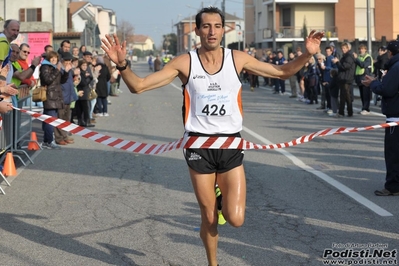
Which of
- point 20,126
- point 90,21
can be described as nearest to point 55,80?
point 20,126

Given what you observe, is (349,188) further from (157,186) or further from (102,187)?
(102,187)

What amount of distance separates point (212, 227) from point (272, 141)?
9.42m

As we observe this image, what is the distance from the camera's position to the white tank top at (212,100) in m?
5.62

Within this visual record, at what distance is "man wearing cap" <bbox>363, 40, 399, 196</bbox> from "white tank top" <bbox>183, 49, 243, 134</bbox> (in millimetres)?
3790

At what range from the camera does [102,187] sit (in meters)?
10.0

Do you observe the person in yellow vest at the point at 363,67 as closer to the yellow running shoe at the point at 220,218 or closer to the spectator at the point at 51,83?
the spectator at the point at 51,83

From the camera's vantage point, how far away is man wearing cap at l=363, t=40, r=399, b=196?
9039 mm

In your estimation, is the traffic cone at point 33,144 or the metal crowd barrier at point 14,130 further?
the traffic cone at point 33,144

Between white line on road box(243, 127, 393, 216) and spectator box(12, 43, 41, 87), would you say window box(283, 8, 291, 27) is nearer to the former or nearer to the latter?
spectator box(12, 43, 41, 87)

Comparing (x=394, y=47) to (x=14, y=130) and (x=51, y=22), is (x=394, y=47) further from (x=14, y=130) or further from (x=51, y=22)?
(x=51, y=22)

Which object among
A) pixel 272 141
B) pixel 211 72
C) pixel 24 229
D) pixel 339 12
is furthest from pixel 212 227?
pixel 339 12

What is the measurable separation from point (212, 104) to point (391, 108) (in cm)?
427

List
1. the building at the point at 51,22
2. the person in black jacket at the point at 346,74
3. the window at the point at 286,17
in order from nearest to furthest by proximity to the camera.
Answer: the person in black jacket at the point at 346,74 → the building at the point at 51,22 → the window at the point at 286,17

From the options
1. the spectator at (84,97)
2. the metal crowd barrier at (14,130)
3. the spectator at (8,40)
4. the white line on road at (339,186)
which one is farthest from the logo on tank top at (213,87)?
the spectator at (84,97)
